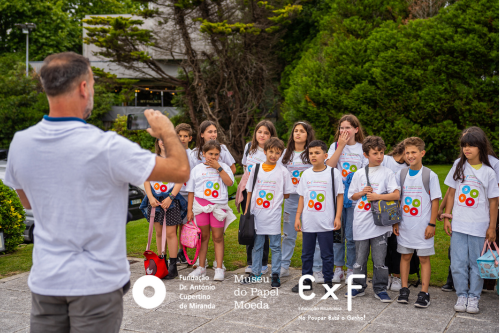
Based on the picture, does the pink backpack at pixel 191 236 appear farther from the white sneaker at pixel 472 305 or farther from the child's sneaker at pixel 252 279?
the white sneaker at pixel 472 305

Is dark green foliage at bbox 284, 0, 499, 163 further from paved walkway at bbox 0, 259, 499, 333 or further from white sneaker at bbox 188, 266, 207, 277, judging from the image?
white sneaker at bbox 188, 266, 207, 277

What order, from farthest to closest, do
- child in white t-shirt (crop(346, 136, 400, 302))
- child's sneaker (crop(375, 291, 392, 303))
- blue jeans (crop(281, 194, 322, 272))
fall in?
Answer: blue jeans (crop(281, 194, 322, 272)) < child in white t-shirt (crop(346, 136, 400, 302)) < child's sneaker (crop(375, 291, 392, 303))

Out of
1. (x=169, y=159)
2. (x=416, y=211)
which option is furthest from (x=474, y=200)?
(x=169, y=159)

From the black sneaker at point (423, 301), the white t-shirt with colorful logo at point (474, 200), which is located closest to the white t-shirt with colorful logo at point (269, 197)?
the black sneaker at point (423, 301)

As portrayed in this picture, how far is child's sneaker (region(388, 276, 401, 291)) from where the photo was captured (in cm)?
532

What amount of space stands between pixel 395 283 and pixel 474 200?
134 centimetres

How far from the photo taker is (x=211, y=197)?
230 inches

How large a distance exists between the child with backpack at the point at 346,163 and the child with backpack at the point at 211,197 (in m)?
1.39

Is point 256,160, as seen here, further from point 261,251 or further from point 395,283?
point 395,283

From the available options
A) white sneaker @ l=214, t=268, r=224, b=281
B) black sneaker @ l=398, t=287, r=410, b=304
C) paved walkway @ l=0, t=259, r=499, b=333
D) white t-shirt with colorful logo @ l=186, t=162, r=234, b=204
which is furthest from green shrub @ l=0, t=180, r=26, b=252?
black sneaker @ l=398, t=287, r=410, b=304

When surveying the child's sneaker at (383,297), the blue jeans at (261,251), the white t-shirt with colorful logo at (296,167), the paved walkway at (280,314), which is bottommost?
the paved walkway at (280,314)

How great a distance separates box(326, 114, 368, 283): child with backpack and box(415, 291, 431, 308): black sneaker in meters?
1.01

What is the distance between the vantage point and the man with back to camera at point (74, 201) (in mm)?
1993

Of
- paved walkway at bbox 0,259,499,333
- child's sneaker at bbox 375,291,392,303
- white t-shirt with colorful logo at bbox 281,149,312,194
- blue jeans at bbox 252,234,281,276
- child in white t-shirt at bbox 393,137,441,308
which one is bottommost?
paved walkway at bbox 0,259,499,333
